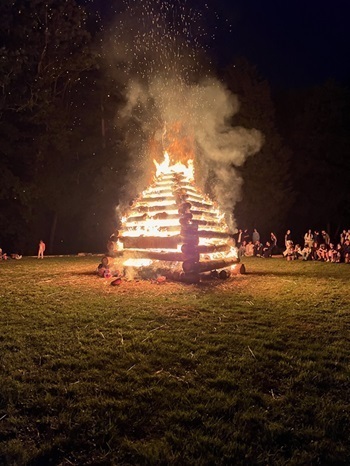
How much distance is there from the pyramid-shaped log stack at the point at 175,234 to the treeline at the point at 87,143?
15.6m

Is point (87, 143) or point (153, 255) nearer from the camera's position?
point (153, 255)

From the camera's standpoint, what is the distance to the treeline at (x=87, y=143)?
29266mm

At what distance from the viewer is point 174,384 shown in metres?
4.81

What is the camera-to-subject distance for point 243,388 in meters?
4.71

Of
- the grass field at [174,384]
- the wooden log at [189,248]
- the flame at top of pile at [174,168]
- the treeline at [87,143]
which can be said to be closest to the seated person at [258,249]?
the treeline at [87,143]

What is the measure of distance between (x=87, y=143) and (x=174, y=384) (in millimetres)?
35187

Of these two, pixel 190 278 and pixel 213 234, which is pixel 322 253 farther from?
pixel 190 278

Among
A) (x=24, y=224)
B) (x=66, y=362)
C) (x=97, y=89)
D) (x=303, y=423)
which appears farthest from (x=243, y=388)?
(x=97, y=89)

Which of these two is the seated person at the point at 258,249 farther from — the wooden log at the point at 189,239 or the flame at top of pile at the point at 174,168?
the wooden log at the point at 189,239

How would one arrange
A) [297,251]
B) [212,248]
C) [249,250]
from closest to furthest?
[212,248] → [297,251] → [249,250]

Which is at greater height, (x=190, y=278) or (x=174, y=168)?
(x=174, y=168)

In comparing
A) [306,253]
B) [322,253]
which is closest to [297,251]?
[306,253]

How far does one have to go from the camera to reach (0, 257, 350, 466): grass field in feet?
11.6

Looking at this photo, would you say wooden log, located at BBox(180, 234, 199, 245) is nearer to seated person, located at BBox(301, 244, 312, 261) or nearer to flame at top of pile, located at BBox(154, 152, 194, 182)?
flame at top of pile, located at BBox(154, 152, 194, 182)
